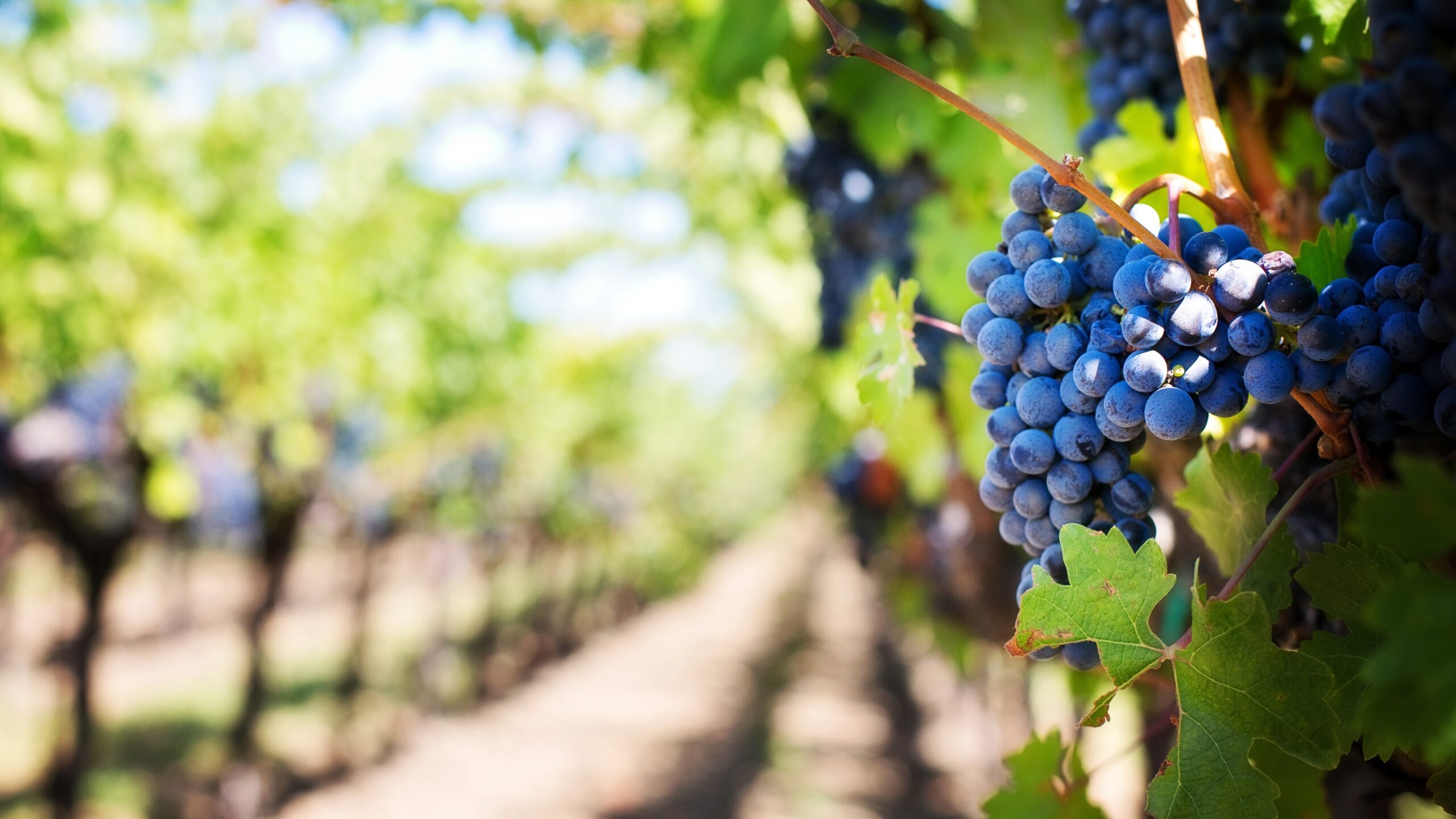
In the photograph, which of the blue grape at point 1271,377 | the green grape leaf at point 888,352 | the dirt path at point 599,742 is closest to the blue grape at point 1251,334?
the blue grape at point 1271,377

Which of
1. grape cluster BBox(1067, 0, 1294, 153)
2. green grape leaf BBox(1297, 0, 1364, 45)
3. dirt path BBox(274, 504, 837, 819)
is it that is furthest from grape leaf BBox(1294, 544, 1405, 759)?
dirt path BBox(274, 504, 837, 819)

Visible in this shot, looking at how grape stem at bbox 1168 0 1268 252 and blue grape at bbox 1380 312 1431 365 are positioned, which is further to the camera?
grape stem at bbox 1168 0 1268 252

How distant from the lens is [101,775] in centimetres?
909

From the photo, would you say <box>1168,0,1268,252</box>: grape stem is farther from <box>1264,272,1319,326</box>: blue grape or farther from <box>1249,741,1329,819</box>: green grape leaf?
<box>1249,741,1329,819</box>: green grape leaf

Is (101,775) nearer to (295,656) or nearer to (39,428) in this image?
(39,428)

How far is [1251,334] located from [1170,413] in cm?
10

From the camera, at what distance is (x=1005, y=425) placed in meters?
0.99


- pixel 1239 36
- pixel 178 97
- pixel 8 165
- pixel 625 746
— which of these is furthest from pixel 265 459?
pixel 1239 36

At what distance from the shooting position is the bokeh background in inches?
94.9

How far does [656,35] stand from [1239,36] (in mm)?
2192

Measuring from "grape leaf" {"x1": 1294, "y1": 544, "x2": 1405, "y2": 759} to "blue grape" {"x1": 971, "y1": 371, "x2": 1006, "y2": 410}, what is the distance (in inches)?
13.0

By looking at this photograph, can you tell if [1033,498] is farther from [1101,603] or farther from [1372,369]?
[1372,369]

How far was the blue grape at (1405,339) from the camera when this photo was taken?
0.81m

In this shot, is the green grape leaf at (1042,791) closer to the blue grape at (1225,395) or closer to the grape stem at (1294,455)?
the grape stem at (1294,455)
